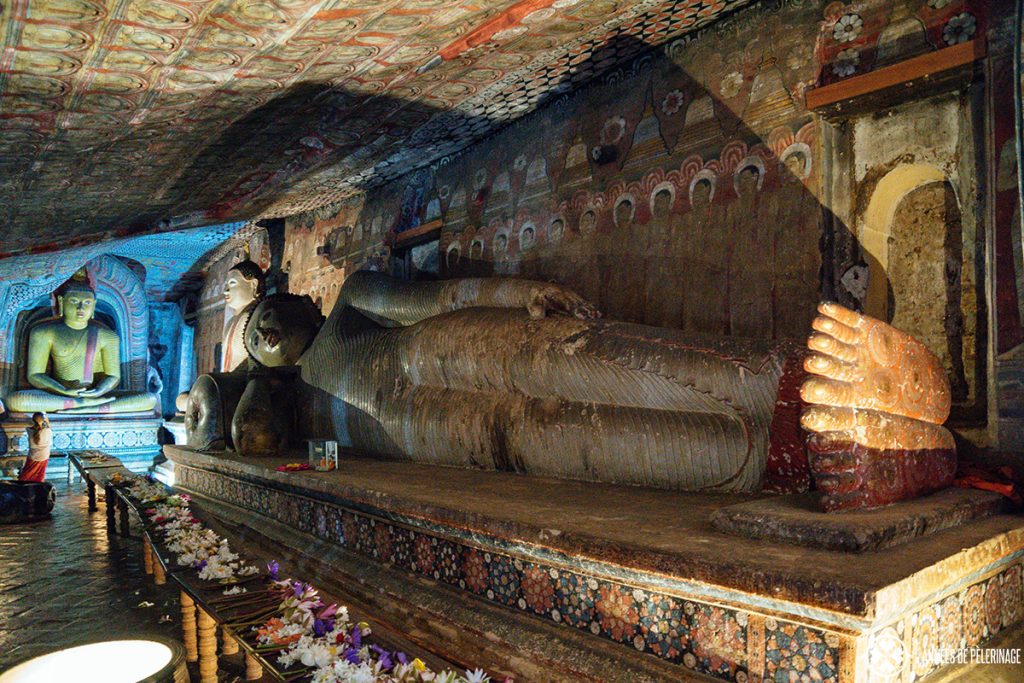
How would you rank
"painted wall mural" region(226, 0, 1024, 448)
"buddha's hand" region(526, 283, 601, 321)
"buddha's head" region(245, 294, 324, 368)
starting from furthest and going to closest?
"buddha's head" region(245, 294, 324, 368) → "buddha's hand" region(526, 283, 601, 321) → "painted wall mural" region(226, 0, 1024, 448)

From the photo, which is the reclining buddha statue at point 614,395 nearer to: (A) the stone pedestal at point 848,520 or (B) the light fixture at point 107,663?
(A) the stone pedestal at point 848,520

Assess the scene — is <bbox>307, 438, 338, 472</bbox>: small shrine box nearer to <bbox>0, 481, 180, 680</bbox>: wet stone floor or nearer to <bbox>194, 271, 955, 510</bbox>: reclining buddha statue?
<bbox>194, 271, 955, 510</bbox>: reclining buddha statue

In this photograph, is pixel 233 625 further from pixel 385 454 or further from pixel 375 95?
pixel 375 95

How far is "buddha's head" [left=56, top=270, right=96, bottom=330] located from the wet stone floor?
4.70 meters

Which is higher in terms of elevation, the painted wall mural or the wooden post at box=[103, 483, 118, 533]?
the painted wall mural

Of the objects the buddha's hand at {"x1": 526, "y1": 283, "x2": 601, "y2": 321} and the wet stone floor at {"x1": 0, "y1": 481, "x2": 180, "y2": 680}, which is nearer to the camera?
the wet stone floor at {"x1": 0, "y1": 481, "x2": 180, "y2": 680}

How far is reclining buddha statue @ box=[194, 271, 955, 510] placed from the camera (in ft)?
5.43

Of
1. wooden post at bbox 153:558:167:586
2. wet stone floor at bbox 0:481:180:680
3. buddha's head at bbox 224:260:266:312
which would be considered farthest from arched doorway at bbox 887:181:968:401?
buddha's head at bbox 224:260:266:312

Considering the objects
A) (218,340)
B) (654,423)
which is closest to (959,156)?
(654,423)

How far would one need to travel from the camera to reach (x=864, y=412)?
1634 millimetres

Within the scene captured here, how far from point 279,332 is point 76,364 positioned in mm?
5330

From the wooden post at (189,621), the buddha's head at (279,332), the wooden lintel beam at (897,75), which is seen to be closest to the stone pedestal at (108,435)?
the buddha's head at (279,332)

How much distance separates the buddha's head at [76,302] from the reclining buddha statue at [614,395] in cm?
588

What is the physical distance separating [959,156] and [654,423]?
134 cm
